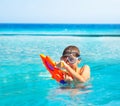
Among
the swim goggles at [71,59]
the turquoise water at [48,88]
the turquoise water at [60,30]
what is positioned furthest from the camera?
the turquoise water at [60,30]

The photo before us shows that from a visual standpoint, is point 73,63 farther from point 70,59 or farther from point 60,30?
point 60,30

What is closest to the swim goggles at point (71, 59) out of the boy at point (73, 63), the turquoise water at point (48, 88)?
the boy at point (73, 63)

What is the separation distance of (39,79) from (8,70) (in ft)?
4.00

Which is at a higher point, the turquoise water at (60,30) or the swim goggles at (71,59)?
the turquoise water at (60,30)

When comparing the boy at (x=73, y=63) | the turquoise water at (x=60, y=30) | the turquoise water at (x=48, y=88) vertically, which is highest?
the turquoise water at (x=60, y=30)

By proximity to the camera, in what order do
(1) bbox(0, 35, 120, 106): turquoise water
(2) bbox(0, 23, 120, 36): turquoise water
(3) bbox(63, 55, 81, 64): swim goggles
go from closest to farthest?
(3) bbox(63, 55, 81, 64): swim goggles < (1) bbox(0, 35, 120, 106): turquoise water < (2) bbox(0, 23, 120, 36): turquoise water

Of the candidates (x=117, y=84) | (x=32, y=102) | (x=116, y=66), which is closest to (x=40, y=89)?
(x=32, y=102)

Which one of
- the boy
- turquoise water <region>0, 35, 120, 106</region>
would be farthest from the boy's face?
turquoise water <region>0, 35, 120, 106</region>

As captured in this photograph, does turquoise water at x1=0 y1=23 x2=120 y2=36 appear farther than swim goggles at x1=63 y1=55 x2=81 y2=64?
Yes

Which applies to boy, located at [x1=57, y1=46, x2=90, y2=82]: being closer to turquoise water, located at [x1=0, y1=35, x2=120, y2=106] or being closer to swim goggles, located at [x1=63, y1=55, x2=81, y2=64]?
swim goggles, located at [x1=63, y1=55, x2=81, y2=64]

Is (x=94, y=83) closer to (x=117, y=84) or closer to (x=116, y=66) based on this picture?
(x=117, y=84)

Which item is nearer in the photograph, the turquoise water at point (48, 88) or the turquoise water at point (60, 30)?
the turquoise water at point (48, 88)

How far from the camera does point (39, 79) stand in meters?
6.47

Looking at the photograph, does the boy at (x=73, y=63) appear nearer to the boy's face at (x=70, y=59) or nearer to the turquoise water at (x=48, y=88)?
the boy's face at (x=70, y=59)
